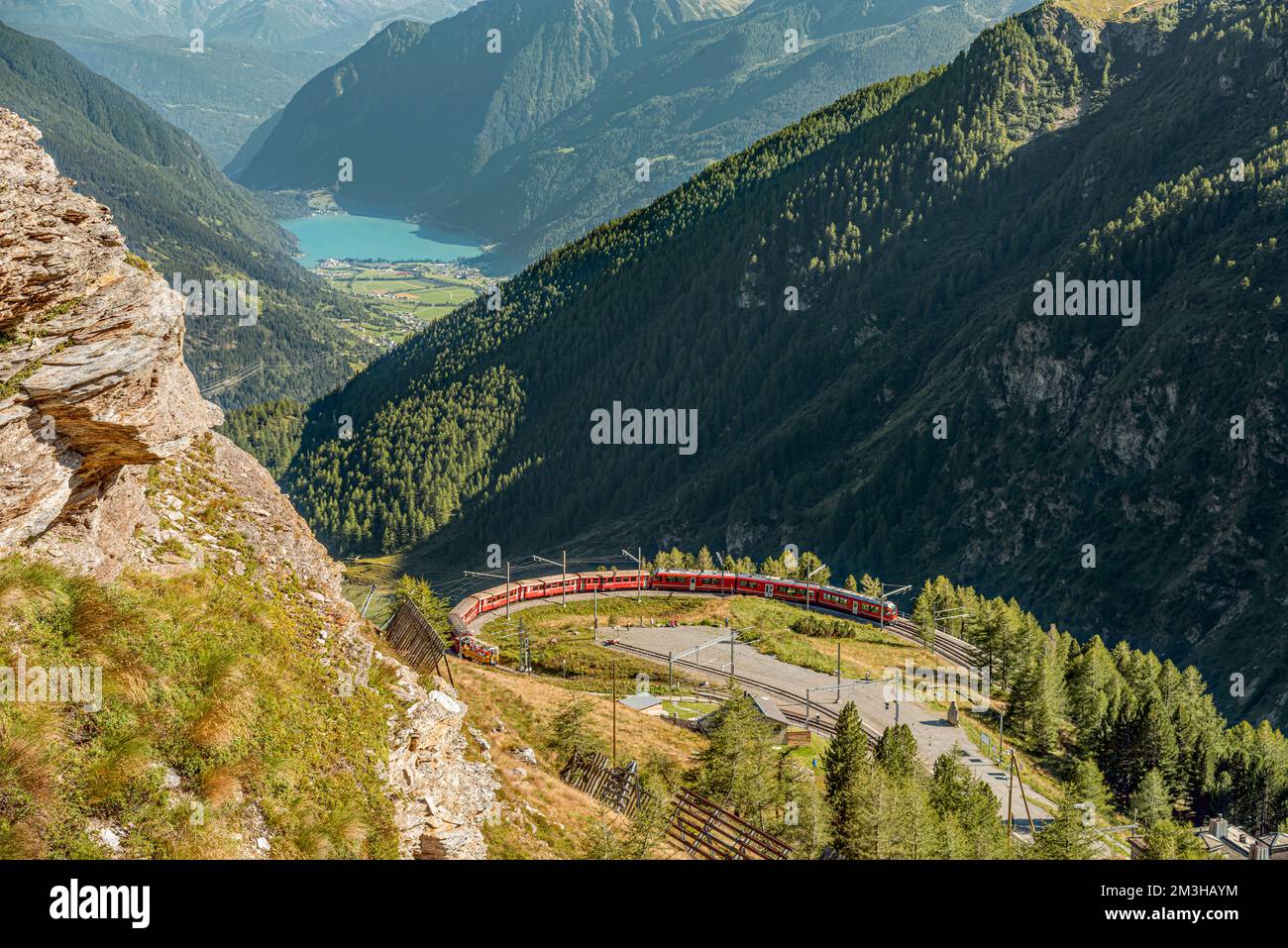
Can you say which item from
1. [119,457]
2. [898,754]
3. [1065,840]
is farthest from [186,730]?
[898,754]

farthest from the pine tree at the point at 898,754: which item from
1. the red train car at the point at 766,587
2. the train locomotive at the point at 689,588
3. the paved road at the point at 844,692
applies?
the red train car at the point at 766,587

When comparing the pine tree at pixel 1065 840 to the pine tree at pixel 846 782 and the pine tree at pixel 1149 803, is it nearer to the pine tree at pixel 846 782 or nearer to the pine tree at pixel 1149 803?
the pine tree at pixel 846 782

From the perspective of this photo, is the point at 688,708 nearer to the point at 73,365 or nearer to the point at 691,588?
the point at 691,588

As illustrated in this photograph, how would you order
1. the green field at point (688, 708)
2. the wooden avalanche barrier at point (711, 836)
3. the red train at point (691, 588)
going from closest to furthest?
1. the wooden avalanche barrier at point (711, 836)
2. the green field at point (688, 708)
3. the red train at point (691, 588)

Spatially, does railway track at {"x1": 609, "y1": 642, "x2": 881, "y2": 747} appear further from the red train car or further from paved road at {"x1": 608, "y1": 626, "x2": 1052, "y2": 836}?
the red train car
